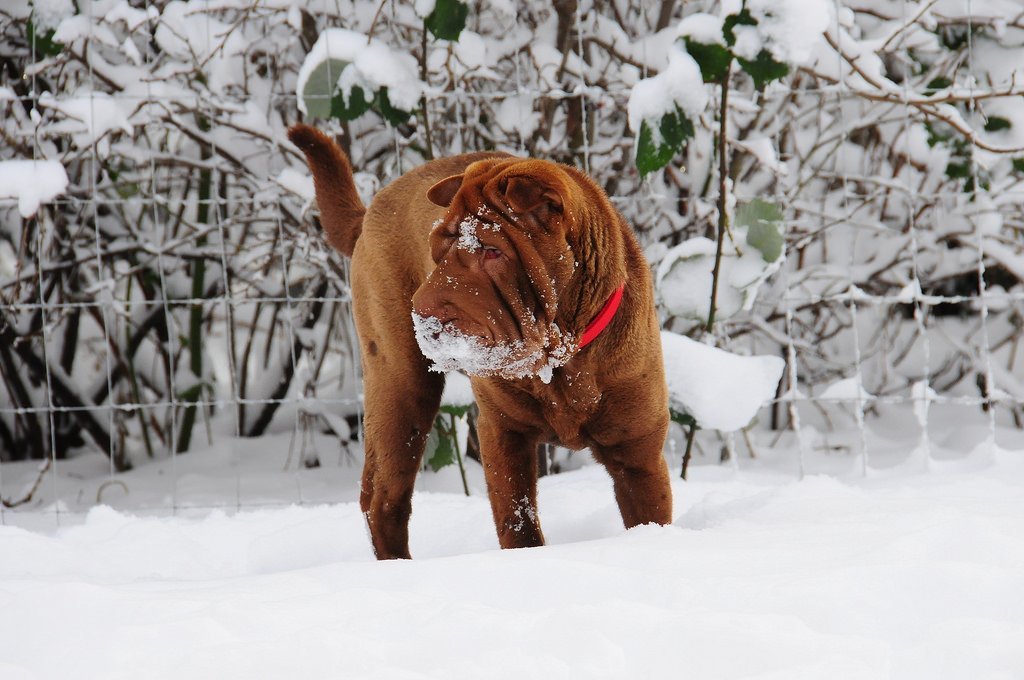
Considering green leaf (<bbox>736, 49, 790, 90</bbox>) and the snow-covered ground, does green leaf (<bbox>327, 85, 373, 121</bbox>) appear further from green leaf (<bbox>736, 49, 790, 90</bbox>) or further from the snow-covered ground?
the snow-covered ground

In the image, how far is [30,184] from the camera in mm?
3107

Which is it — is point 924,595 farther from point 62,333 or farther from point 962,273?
point 62,333

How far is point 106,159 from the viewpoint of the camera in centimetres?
351

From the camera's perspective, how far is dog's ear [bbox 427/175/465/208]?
6.59 feet

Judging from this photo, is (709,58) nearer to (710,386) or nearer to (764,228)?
(764,228)

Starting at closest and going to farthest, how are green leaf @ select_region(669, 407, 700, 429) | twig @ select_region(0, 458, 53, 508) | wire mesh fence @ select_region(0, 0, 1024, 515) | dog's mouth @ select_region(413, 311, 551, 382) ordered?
dog's mouth @ select_region(413, 311, 551, 382) < green leaf @ select_region(669, 407, 700, 429) < wire mesh fence @ select_region(0, 0, 1024, 515) < twig @ select_region(0, 458, 53, 508)

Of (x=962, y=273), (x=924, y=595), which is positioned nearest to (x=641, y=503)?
(x=924, y=595)

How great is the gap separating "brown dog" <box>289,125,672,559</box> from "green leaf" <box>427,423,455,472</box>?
610mm

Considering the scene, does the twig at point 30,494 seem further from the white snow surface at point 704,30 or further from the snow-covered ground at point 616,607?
the white snow surface at point 704,30

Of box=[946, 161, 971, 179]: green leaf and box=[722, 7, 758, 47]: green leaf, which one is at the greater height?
box=[722, 7, 758, 47]: green leaf

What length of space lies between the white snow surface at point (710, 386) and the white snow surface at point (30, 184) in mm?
1803

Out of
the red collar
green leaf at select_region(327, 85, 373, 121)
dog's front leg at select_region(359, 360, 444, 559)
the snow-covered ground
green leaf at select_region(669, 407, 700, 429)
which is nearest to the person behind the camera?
the snow-covered ground

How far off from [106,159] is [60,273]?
2.14 ft

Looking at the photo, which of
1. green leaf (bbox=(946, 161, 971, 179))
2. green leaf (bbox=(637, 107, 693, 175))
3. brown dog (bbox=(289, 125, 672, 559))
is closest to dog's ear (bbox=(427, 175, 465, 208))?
brown dog (bbox=(289, 125, 672, 559))
